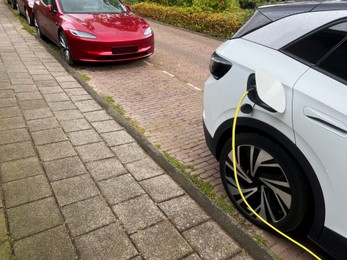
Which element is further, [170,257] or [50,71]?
[50,71]

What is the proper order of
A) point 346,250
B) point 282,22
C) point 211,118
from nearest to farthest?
point 346,250, point 282,22, point 211,118

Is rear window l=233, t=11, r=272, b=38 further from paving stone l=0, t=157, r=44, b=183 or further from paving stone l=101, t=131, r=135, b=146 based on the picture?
paving stone l=0, t=157, r=44, b=183

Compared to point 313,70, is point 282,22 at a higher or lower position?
higher

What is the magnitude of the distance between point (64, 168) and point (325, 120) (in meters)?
2.55

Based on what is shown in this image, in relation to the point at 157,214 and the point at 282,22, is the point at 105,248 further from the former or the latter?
the point at 282,22

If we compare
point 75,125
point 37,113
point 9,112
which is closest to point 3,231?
point 75,125

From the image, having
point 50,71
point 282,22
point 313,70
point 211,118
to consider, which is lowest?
point 50,71

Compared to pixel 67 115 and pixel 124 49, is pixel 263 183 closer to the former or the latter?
pixel 67 115

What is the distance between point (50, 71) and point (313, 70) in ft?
18.8

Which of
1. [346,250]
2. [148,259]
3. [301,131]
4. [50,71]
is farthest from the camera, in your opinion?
[50,71]

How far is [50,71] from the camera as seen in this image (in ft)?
21.4

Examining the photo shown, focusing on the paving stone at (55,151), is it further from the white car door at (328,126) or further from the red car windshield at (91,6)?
the red car windshield at (91,6)

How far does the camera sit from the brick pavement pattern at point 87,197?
235cm

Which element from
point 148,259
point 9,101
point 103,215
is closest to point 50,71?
point 9,101
